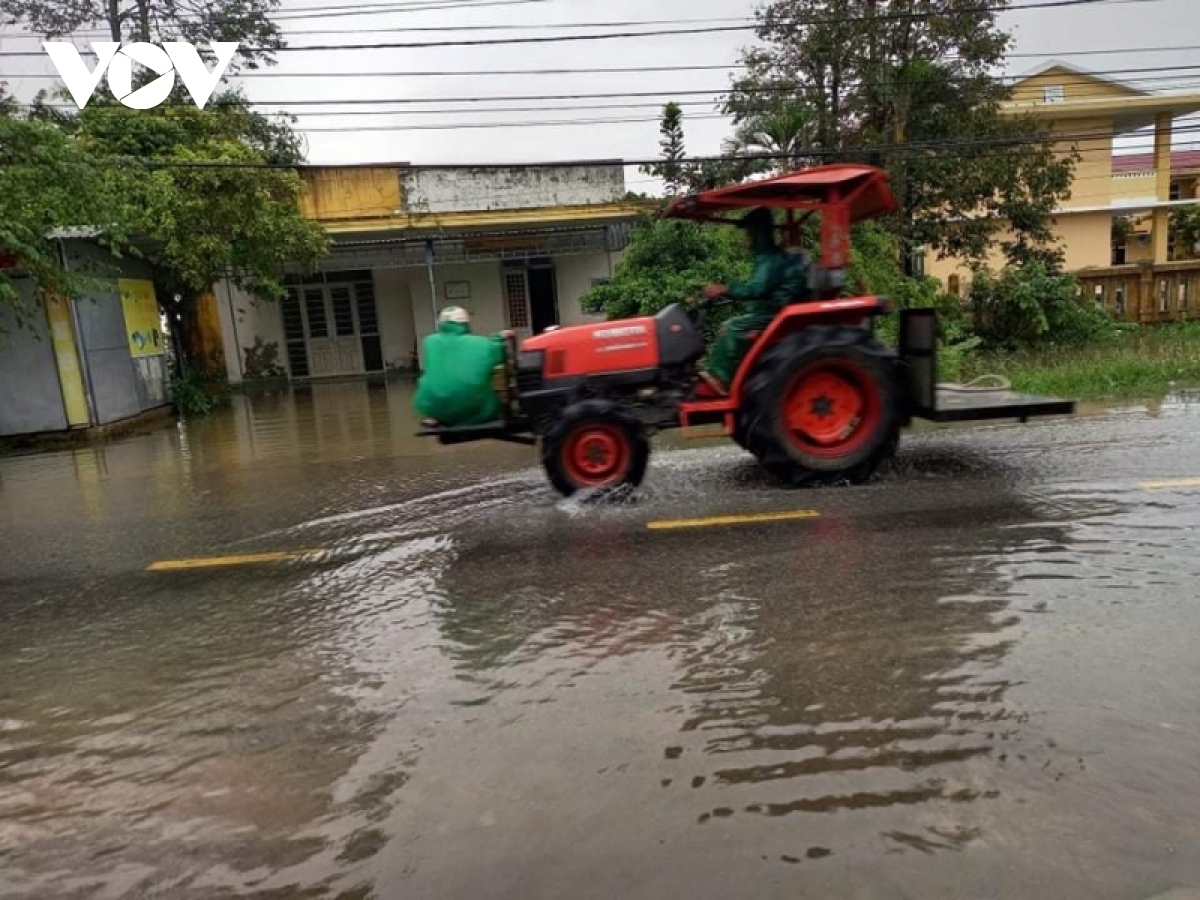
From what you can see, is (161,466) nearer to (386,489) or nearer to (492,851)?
(386,489)

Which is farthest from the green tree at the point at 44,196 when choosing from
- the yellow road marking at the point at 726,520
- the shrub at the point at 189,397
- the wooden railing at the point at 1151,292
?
the wooden railing at the point at 1151,292

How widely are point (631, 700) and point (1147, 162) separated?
141ft

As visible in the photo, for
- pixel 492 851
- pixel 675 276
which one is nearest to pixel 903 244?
pixel 675 276

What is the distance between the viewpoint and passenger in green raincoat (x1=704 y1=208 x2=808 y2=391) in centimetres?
722

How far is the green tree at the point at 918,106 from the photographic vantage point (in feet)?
59.6

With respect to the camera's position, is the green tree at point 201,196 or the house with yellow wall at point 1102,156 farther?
the house with yellow wall at point 1102,156

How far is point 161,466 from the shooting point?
11062 millimetres

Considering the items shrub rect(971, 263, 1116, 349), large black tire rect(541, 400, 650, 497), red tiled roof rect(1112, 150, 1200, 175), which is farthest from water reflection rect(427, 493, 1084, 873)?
red tiled roof rect(1112, 150, 1200, 175)

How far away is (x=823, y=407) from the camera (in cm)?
717

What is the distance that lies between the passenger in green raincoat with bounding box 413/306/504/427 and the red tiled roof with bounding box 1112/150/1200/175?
34887 millimetres

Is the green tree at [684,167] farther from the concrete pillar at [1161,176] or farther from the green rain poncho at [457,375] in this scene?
the concrete pillar at [1161,176]

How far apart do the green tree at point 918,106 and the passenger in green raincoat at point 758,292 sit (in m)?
11.6

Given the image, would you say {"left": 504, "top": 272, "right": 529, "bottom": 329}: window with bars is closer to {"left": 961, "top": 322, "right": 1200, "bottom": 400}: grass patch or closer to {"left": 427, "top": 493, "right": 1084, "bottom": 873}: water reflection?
{"left": 961, "top": 322, "right": 1200, "bottom": 400}: grass patch

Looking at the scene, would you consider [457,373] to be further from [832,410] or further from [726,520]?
[832,410]
